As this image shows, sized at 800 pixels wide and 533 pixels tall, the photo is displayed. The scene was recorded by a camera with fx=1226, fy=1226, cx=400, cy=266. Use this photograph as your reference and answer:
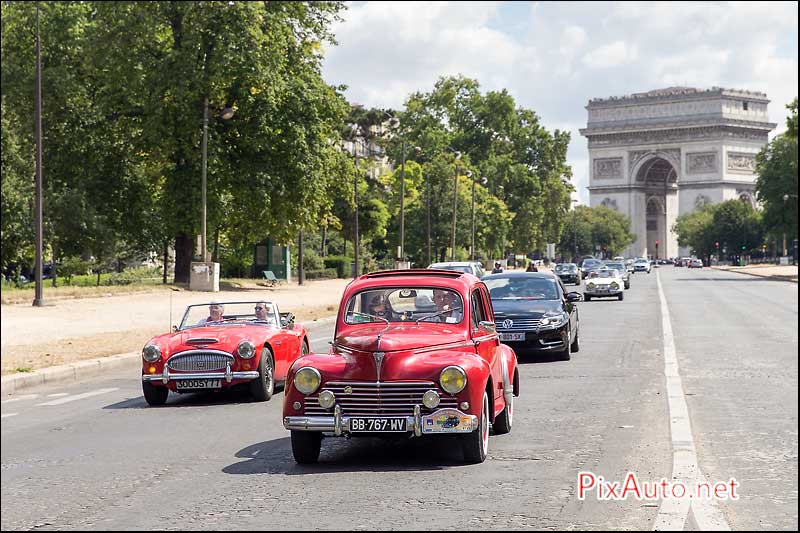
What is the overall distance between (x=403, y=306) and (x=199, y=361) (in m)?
4.95

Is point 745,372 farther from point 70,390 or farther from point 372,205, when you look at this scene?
point 372,205

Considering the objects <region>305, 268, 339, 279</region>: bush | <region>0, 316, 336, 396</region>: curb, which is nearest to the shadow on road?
Result: <region>0, 316, 336, 396</region>: curb

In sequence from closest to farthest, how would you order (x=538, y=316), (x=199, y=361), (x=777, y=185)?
(x=199, y=361)
(x=538, y=316)
(x=777, y=185)

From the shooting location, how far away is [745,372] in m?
18.5

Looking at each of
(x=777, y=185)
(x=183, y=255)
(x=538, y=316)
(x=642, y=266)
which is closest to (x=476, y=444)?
(x=538, y=316)

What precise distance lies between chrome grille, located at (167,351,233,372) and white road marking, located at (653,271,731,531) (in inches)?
214

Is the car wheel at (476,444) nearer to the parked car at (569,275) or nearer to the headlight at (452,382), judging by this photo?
the headlight at (452,382)

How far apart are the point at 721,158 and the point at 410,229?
323ft

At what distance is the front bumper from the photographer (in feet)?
31.5

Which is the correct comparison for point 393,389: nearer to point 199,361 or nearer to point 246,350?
point 246,350

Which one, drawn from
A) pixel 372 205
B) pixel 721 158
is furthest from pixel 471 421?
pixel 721 158

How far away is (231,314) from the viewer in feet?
54.6

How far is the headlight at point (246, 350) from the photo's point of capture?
15.2 m
